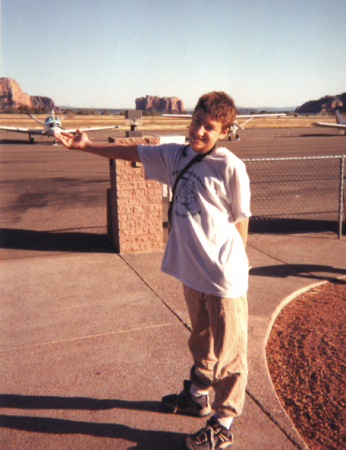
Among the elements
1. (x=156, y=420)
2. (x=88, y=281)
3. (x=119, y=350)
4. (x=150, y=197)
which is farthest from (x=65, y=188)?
(x=156, y=420)

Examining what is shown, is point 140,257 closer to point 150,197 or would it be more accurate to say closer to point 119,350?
point 150,197

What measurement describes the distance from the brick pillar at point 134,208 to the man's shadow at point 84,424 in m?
3.37

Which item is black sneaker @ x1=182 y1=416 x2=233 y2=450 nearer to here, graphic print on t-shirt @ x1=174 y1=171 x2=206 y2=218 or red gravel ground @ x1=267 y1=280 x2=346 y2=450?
red gravel ground @ x1=267 y1=280 x2=346 y2=450

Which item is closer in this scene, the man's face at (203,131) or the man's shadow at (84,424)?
the man's face at (203,131)

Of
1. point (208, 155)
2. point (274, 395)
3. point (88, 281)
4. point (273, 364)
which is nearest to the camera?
point (208, 155)

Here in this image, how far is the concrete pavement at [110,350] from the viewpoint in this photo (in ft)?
8.99

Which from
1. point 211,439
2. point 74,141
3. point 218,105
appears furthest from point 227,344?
point 74,141

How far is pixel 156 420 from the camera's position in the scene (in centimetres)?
283

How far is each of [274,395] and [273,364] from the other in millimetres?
516

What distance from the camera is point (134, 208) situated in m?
6.27

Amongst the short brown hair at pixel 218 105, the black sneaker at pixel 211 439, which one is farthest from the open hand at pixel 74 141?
the black sneaker at pixel 211 439

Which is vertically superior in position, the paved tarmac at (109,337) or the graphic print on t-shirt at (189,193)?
the graphic print on t-shirt at (189,193)

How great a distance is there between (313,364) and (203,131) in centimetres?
217

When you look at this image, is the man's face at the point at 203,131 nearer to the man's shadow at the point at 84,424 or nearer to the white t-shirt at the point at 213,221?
the white t-shirt at the point at 213,221
